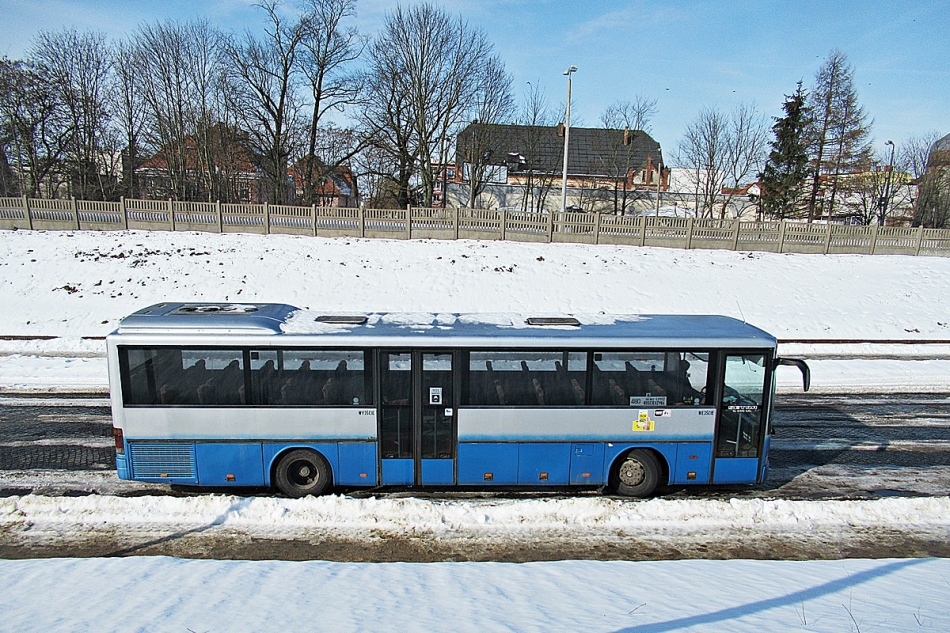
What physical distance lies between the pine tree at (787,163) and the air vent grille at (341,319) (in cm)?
4187

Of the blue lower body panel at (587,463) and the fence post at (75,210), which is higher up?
the fence post at (75,210)

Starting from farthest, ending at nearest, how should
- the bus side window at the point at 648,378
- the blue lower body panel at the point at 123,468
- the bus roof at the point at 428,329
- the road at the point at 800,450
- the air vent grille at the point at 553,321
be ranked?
the road at the point at 800,450 → the air vent grille at the point at 553,321 → the bus side window at the point at 648,378 → the blue lower body panel at the point at 123,468 → the bus roof at the point at 428,329

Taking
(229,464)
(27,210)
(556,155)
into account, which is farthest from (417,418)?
(556,155)

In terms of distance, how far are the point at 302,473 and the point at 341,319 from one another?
2.26 m

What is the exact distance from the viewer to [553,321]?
767 centimetres

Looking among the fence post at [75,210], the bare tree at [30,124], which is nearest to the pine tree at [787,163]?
the fence post at [75,210]

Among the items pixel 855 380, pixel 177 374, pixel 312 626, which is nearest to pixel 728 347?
pixel 312 626

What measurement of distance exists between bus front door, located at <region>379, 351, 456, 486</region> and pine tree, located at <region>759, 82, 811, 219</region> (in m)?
41.8

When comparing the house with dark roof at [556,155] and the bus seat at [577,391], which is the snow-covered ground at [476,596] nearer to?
the bus seat at [577,391]

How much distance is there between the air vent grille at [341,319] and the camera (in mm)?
7414

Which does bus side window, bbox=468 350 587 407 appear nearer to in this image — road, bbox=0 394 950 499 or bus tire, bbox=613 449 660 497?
bus tire, bbox=613 449 660 497

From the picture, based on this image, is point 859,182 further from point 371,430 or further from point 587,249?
point 371,430

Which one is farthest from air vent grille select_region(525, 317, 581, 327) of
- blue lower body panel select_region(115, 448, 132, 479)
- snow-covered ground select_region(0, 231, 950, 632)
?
blue lower body panel select_region(115, 448, 132, 479)

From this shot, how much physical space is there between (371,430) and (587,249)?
2116cm
